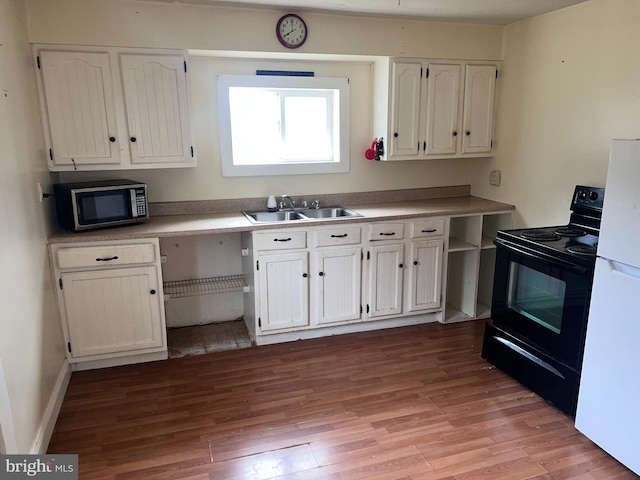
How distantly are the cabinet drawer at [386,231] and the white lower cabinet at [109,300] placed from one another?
147 cm

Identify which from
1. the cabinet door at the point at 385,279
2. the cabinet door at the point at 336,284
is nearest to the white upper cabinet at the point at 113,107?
the cabinet door at the point at 336,284

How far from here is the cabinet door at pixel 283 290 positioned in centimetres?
317

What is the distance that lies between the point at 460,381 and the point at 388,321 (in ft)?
2.83

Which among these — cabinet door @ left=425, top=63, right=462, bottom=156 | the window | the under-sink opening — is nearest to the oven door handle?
cabinet door @ left=425, top=63, right=462, bottom=156

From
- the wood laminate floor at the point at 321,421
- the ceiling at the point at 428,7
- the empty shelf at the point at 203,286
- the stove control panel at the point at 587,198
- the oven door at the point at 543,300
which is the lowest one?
the wood laminate floor at the point at 321,421

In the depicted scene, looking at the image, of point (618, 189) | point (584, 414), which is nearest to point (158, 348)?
point (584, 414)

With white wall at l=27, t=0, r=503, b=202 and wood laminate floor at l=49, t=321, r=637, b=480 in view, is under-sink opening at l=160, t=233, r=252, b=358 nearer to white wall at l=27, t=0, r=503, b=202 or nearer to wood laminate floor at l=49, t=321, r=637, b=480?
wood laminate floor at l=49, t=321, r=637, b=480

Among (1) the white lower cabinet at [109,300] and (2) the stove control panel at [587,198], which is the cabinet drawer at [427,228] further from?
(1) the white lower cabinet at [109,300]

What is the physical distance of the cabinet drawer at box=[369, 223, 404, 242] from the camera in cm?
332

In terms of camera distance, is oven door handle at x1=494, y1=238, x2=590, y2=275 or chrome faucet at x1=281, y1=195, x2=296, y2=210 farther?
chrome faucet at x1=281, y1=195, x2=296, y2=210

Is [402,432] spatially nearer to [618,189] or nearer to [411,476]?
[411,476]

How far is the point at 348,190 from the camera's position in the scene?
3818 millimetres

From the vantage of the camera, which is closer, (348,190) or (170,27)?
(170,27)

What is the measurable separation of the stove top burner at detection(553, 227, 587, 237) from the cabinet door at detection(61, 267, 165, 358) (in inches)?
99.7
